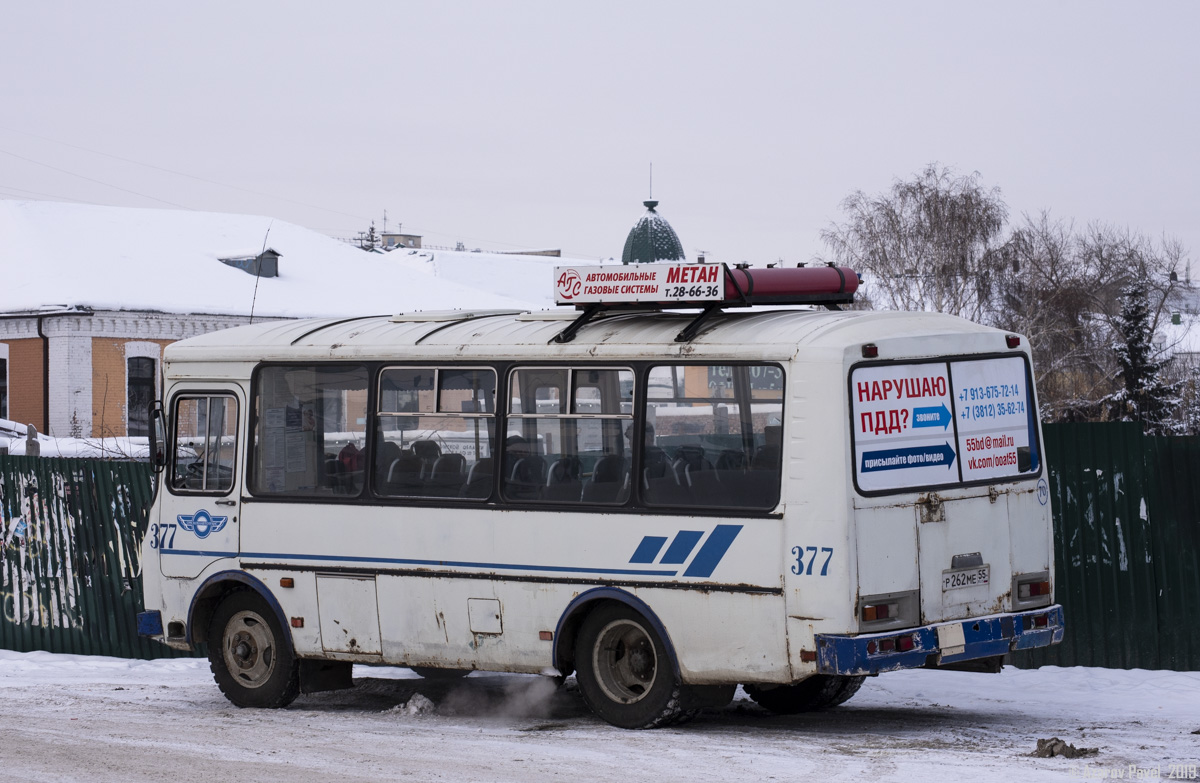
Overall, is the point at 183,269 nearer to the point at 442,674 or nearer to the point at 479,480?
the point at 442,674

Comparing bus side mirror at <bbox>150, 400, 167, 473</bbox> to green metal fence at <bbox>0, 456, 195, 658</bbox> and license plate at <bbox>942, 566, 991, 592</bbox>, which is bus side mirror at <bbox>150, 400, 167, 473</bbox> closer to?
green metal fence at <bbox>0, 456, 195, 658</bbox>

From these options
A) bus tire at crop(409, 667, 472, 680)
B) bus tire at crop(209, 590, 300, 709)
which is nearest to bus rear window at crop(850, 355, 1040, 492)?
bus tire at crop(209, 590, 300, 709)

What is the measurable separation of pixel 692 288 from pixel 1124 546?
4.13 meters

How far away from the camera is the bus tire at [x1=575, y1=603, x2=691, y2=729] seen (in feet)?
29.1

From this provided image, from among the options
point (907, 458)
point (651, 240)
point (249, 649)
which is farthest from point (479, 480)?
point (651, 240)

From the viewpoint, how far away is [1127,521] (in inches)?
429

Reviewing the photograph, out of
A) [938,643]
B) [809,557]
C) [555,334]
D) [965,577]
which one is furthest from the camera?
[555,334]

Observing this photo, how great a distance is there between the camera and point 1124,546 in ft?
35.8

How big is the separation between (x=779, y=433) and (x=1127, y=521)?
390 centimetres

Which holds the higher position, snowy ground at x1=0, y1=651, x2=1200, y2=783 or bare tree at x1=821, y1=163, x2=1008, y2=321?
bare tree at x1=821, y1=163, x2=1008, y2=321

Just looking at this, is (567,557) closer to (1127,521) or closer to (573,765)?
(573,765)

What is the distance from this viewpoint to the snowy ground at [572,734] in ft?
25.0

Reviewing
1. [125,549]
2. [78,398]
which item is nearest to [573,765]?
[125,549]

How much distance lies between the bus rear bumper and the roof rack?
2.05 metres
